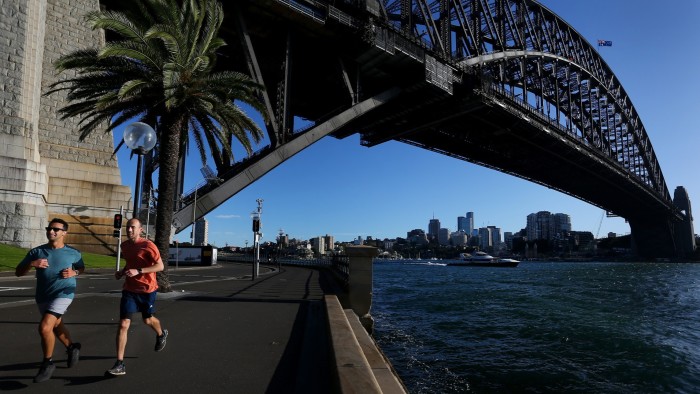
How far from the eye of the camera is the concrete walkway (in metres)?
4.32

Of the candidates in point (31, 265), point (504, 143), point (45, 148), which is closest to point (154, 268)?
point (31, 265)

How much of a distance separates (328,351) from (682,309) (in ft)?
76.5

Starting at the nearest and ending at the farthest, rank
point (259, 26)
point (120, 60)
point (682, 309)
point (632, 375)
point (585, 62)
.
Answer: point (632, 375), point (120, 60), point (682, 309), point (259, 26), point (585, 62)

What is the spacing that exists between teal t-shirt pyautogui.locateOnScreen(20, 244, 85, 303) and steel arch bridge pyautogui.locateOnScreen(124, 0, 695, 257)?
758 inches

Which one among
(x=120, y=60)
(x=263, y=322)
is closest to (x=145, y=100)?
(x=120, y=60)

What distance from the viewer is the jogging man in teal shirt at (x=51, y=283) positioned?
4.35 m

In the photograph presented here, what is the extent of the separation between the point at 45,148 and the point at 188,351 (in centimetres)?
3134

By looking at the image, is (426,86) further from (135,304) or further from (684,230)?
(684,230)

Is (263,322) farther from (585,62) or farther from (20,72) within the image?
(585,62)

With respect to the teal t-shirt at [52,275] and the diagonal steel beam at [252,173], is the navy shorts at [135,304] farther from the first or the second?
the diagonal steel beam at [252,173]

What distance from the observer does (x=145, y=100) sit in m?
14.2

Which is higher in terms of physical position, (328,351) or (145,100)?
(145,100)

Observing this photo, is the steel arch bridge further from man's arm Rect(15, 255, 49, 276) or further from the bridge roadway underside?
man's arm Rect(15, 255, 49, 276)

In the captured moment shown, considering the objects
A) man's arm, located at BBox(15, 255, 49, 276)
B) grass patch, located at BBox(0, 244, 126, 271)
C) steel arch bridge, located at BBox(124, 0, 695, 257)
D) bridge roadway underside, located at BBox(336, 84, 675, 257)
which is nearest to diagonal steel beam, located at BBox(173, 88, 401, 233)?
steel arch bridge, located at BBox(124, 0, 695, 257)
